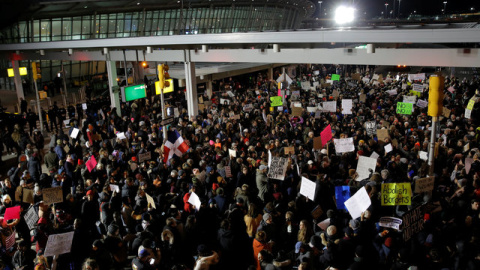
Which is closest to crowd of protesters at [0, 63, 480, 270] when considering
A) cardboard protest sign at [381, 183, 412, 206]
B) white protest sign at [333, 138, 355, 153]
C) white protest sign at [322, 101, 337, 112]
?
white protest sign at [333, 138, 355, 153]

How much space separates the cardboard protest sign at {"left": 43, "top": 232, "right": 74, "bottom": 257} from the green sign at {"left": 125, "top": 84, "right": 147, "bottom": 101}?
11.6 meters

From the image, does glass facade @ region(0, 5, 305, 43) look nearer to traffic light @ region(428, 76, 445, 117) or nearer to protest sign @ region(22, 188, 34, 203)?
protest sign @ region(22, 188, 34, 203)

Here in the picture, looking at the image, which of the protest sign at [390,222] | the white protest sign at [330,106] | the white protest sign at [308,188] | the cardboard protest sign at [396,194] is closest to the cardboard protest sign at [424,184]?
the cardboard protest sign at [396,194]

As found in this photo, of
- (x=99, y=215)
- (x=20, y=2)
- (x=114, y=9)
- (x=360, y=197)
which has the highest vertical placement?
(x=114, y=9)

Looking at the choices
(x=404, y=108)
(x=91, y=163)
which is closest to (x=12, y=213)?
(x=91, y=163)

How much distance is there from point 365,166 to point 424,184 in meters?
2.01

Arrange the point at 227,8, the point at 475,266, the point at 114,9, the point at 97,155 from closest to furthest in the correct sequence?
1. the point at 475,266
2. the point at 97,155
3. the point at 114,9
4. the point at 227,8

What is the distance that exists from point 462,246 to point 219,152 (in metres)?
7.46

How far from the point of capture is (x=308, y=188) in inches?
339

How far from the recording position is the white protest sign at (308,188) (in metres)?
8.49

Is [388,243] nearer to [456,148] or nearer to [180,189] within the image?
[180,189]

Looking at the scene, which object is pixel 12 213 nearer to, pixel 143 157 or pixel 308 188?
pixel 143 157

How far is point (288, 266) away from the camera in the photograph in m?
6.16

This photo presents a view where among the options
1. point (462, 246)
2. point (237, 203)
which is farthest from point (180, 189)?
point (462, 246)
